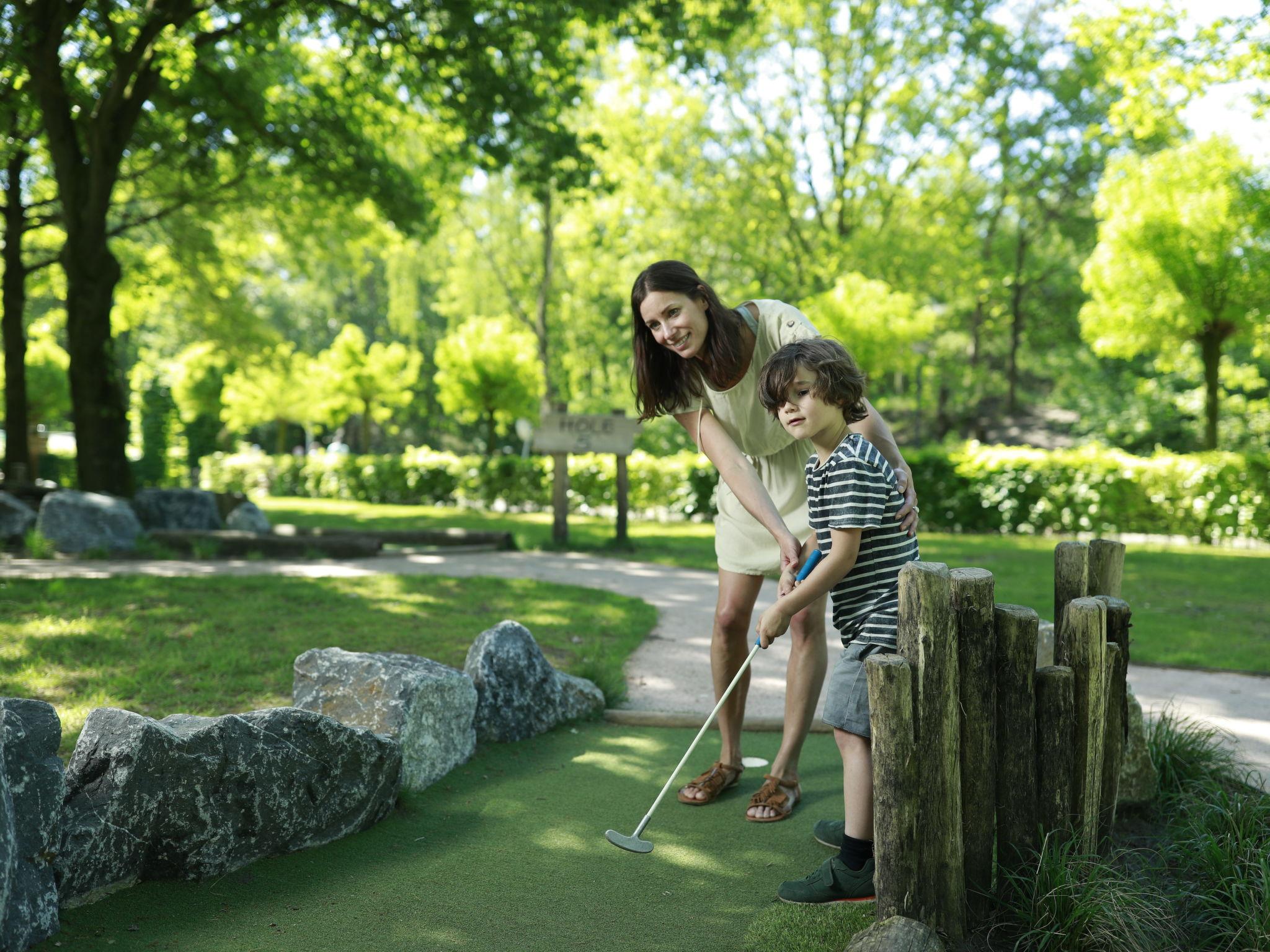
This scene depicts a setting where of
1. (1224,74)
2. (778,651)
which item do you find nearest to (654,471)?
(1224,74)

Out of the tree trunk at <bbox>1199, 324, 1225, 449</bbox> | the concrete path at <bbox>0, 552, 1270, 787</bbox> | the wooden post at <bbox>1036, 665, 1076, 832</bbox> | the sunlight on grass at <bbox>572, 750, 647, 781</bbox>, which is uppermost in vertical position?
the tree trunk at <bbox>1199, 324, 1225, 449</bbox>

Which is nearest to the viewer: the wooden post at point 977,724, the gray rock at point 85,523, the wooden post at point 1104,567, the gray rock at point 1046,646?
the wooden post at point 977,724

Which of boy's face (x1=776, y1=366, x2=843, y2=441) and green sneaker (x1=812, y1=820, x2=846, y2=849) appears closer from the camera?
boy's face (x1=776, y1=366, x2=843, y2=441)

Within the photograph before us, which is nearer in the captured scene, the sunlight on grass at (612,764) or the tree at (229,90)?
the sunlight on grass at (612,764)

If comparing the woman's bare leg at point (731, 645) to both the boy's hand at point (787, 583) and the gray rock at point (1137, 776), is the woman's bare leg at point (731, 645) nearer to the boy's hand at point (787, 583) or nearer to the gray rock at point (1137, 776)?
the boy's hand at point (787, 583)

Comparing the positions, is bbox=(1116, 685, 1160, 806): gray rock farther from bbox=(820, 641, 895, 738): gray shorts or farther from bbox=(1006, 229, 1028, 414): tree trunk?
bbox=(1006, 229, 1028, 414): tree trunk

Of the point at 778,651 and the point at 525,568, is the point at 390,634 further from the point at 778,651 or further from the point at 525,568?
the point at 525,568

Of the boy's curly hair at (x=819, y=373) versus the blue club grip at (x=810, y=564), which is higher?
the boy's curly hair at (x=819, y=373)

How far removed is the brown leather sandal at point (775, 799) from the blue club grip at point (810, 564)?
0.94m

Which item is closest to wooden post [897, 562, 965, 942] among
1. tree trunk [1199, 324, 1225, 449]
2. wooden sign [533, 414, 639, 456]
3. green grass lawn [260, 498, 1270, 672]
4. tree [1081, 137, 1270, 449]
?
green grass lawn [260, 498, 1270, 672]

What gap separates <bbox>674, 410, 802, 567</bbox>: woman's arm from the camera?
10.1 feet

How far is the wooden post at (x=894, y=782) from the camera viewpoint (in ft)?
7.64

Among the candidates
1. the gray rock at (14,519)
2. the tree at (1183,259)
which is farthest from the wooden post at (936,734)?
the tree at (1183,259)

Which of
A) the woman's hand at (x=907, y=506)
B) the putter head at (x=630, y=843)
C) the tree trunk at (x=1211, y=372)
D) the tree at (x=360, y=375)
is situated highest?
the tree at (x=360, y=375)
